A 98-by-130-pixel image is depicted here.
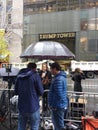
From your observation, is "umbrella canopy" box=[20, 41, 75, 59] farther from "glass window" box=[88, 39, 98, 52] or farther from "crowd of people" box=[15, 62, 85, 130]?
"glass window" box=[88, 39, 98, 52]

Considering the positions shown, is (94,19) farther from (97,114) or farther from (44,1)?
(97,114)

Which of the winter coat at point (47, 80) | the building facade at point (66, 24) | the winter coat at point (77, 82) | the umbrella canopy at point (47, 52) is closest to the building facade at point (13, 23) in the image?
the building facade at point (66, 24)

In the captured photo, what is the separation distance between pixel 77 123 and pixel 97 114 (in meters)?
1.15

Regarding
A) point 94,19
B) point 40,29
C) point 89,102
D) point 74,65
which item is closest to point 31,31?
point 40,29

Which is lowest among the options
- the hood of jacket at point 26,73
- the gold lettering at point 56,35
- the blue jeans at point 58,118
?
the blue jeans at point 58,118

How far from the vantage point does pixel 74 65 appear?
135ft

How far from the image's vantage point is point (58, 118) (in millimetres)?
8477

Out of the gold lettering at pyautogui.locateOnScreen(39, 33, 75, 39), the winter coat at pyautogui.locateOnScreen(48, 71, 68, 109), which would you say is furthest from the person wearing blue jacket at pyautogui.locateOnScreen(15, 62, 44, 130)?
the gold lettering at pyautogui.locateOnScreen(39, 33, 75, 39)

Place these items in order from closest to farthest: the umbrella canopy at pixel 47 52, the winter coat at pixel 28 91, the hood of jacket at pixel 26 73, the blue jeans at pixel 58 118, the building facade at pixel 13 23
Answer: the winter coat at pixel 28 91, the hood of jacket at pixel 26 73, the blue jeans at pixel 58 118, the umbrella canopy at pixel 47 52, the building facade at pixel 13 23

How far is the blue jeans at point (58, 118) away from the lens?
839 cm

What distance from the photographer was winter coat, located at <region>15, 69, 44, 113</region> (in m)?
7.78

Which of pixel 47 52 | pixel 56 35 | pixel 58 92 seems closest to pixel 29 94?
pixel 58 92

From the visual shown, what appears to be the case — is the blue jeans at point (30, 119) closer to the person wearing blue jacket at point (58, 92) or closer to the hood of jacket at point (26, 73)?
the person wearing blue jacket at point (58, 92)

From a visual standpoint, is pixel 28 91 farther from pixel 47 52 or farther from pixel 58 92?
pixel 47 52
